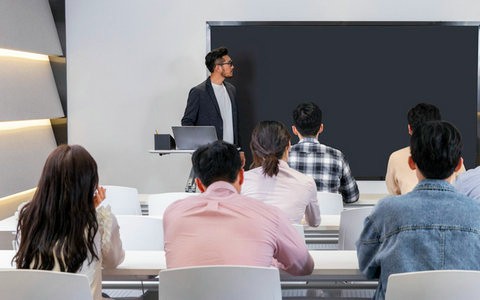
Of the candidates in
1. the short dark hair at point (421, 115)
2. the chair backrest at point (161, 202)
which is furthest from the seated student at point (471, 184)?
the chair backrest at point (161, 202)

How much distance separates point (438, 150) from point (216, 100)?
433cm

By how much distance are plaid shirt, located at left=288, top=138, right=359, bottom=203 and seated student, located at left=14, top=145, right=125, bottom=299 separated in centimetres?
227

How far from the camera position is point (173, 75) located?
7047 millimetres

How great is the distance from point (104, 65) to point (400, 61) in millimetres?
2851

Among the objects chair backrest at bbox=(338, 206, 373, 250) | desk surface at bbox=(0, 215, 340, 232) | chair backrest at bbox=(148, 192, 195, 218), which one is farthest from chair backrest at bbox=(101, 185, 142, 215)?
chair backrest at bbox=(338, 206, 373, 250)

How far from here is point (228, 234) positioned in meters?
2.43

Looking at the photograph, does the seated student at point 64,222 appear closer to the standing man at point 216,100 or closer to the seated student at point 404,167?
the seated student at point 404,167

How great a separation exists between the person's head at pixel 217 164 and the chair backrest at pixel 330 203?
1.69 meters

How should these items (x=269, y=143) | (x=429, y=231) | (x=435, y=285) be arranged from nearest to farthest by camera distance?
1. (x=435, y=285)
2. (x=429, y=231)
3. (x=269, y=143)

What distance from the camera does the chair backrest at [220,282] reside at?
2088mm

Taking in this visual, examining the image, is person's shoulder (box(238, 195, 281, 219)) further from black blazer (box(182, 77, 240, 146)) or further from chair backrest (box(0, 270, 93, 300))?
black blazer (box(182, 77, 240, 146))

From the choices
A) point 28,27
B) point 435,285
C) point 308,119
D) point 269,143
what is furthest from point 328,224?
point 28,27

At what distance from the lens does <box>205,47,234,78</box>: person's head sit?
6.42 meters

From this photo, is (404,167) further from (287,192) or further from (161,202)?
(161,202)
